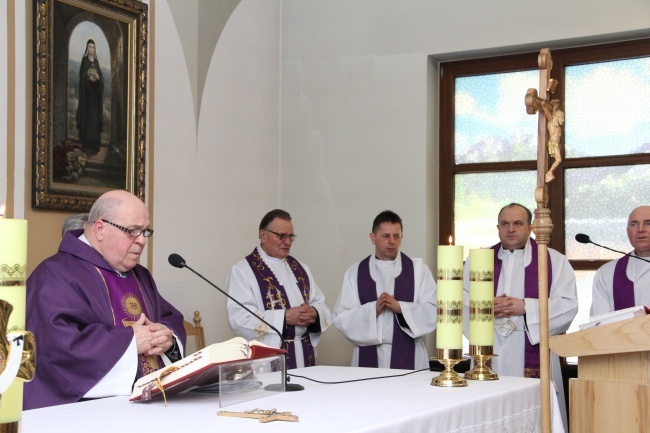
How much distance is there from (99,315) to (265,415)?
1.48m

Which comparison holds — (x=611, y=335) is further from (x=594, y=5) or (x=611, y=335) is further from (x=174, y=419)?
(x=594, y=5)

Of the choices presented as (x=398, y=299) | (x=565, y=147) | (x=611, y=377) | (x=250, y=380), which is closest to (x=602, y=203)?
(x=565, y=147)

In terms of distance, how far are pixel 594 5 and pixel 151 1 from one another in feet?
10.7

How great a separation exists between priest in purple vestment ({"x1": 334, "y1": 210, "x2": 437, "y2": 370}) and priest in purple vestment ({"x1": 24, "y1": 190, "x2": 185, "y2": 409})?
2.01 meters

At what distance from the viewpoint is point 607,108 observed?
6699 mm

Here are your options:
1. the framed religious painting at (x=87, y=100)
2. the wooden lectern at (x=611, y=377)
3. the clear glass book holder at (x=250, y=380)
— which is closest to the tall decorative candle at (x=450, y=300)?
the wooden lectern at (x=611, y=377)

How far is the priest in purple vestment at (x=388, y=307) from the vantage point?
19.9ft

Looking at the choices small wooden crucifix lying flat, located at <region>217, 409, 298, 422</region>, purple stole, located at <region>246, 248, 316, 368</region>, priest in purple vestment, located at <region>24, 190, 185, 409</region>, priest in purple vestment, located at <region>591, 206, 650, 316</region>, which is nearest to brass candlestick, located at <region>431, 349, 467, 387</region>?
small wooden crucifix lying flat, located at <region>217, 409, 298, 422</region>

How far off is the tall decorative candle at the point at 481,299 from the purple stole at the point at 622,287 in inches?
89.3

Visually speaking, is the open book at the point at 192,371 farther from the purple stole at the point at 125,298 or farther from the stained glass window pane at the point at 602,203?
the stained glass window pane at the point at 602,203

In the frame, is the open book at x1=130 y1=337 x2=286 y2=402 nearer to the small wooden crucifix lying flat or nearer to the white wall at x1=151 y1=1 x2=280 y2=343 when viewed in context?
the small wooden crucifix lying flat

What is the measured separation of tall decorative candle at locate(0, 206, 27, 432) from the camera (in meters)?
1.41

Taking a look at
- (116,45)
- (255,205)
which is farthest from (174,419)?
(255,205)

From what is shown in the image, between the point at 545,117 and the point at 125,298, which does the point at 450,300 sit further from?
the point at 125,298
